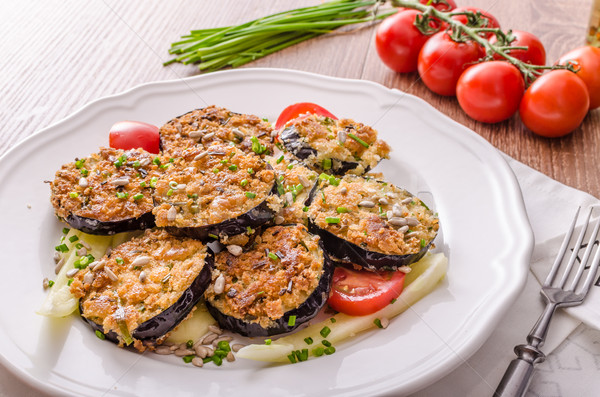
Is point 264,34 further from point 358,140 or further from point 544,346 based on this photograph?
point 544,346

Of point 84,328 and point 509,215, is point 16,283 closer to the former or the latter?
point 84,328

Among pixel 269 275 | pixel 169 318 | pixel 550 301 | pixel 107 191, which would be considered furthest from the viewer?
pixel 107 191

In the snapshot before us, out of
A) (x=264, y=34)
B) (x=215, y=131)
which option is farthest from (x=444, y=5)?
(x=215, y=131)

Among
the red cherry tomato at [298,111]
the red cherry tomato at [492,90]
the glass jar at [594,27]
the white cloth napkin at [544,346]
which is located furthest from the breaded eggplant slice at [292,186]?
the glass jar at [594,27]

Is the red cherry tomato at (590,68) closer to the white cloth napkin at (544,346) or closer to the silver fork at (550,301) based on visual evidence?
the white cloth napkin at (544,346)

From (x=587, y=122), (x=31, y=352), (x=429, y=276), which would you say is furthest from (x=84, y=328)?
(x=587, y=122)
